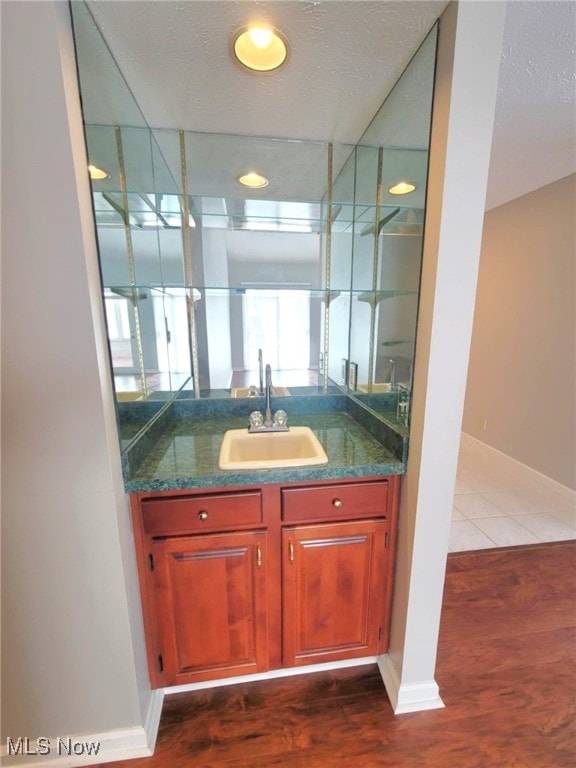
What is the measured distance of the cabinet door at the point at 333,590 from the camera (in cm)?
125

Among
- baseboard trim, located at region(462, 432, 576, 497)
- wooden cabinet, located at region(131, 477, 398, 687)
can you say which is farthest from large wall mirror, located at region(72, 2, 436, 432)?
baseboard trim, located at region(462, 432, 576, 497)

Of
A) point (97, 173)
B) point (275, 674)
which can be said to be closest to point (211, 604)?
point (275, 674)

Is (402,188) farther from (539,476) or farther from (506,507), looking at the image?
(539,476)

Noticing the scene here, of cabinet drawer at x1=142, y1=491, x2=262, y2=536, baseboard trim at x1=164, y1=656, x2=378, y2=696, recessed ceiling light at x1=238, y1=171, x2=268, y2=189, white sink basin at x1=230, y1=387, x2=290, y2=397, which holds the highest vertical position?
recessed ceiling light at x1=238, y1=171, x2=268, y2=189

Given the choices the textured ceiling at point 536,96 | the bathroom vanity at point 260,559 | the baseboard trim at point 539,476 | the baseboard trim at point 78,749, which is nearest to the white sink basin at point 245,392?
the bathroom vanity at point 260,559

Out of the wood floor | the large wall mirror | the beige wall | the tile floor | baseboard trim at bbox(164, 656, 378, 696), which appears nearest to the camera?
the wood floor

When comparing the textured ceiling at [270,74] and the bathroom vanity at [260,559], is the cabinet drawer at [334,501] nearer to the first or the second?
the bathroom vanity at [260,559]

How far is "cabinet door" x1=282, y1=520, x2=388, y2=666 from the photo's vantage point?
1.25 m

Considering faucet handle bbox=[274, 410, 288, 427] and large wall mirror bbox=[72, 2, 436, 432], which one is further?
faucet handle bbox=[274, 410, 288, 427]

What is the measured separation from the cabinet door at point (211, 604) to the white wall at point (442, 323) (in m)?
0.56

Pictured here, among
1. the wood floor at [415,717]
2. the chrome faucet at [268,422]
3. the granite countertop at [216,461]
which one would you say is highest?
the chrome faucet at [268,422]

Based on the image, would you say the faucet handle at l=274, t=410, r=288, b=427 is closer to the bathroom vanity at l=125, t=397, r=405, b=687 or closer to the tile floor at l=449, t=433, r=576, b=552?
the bathroom vanity at l=125, t=397, r=405, b=687

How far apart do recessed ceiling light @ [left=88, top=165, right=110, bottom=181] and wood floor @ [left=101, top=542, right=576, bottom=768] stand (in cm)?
193

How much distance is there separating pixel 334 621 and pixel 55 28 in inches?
79.9
